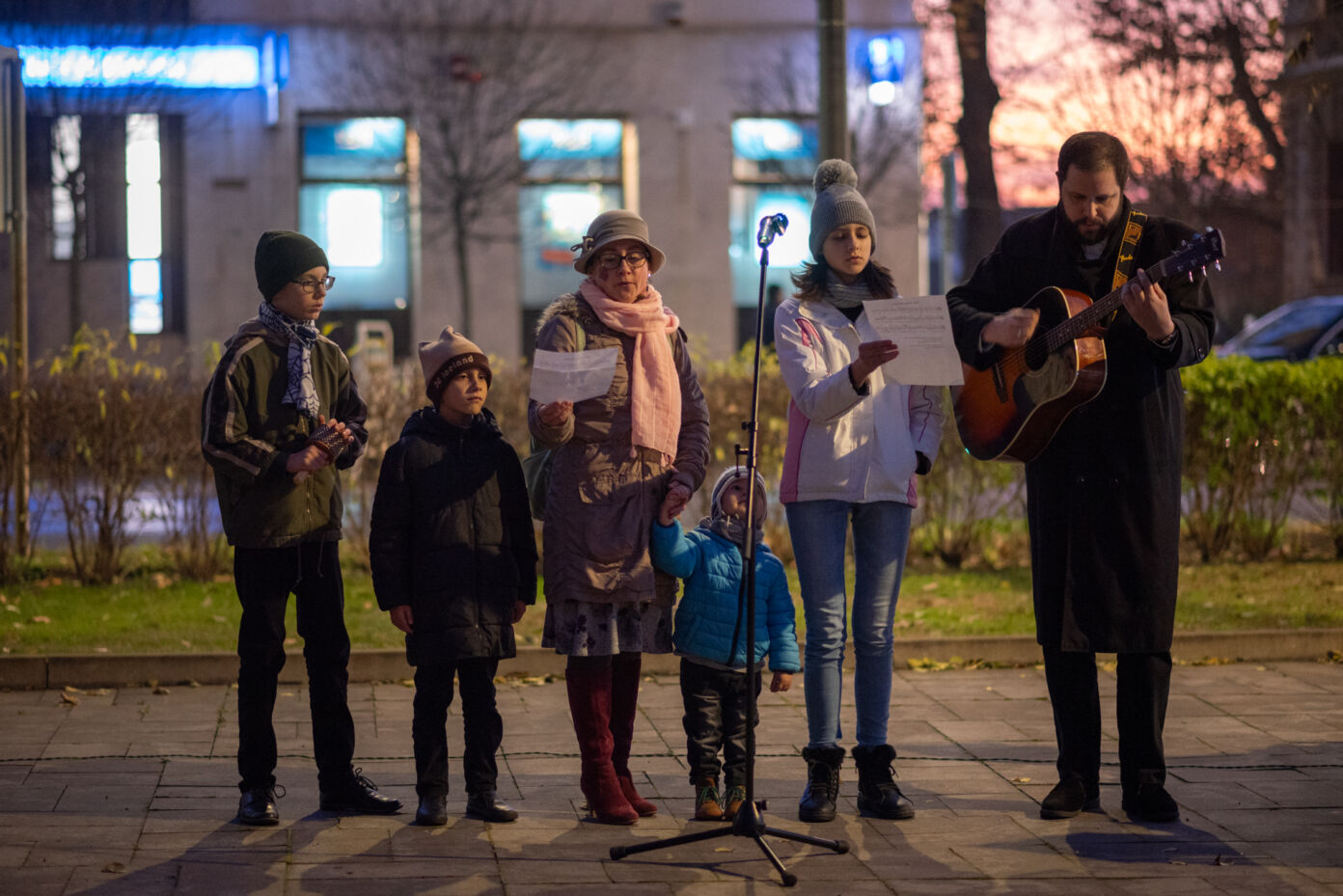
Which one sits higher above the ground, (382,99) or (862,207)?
(382,99)

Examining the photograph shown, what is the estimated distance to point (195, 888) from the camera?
448 cm

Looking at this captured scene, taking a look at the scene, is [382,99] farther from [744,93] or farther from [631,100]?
[744,93]

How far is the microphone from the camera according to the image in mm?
4883

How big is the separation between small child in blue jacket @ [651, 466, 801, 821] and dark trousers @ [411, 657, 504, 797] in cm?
65

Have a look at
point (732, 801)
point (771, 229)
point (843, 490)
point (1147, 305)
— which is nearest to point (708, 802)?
point (732, 801)

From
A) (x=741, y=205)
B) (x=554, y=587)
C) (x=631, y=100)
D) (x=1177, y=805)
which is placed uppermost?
(x=631, y=100)

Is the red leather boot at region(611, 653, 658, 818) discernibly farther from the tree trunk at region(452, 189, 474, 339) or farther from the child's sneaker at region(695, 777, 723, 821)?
the tree trunk at region(452, 189, 474, 339)

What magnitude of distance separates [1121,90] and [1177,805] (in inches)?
876

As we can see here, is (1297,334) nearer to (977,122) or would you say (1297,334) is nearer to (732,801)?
(977,122)

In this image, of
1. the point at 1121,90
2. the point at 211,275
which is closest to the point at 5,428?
the point at 211,275

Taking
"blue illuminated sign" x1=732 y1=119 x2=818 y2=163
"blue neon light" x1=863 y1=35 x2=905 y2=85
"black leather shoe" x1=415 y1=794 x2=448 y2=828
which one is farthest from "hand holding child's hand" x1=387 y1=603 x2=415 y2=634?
"blue illuminated sign" x1=732 y1=119 x2=818 y2=163

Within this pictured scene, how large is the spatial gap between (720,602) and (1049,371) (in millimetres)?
1309

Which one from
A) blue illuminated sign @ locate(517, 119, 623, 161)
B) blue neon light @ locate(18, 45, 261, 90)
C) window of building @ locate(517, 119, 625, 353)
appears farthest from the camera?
window of building @ locate(517, 119, 625, 353)

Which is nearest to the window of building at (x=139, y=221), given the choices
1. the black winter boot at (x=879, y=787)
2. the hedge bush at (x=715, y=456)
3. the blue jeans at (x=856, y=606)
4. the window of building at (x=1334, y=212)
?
the hedge bush at (x=715, y=456)
